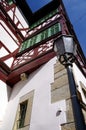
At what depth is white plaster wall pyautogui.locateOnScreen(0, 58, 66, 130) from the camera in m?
2.67

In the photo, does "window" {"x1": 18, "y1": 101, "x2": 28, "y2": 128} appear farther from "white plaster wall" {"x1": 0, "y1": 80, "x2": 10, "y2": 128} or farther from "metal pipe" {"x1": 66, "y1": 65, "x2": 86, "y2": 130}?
"metal pipe" {"x1": 66, "y1": 65, "x2": 86, "y2": 130}

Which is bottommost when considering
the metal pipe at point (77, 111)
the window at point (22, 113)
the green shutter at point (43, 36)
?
the window at point (22, 113)

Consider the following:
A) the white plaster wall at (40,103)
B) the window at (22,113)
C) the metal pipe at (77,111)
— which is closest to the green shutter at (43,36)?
the white plaster wall at (40,103)

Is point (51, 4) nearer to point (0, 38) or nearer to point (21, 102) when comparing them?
point (0, 38)

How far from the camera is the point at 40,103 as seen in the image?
3201 mm

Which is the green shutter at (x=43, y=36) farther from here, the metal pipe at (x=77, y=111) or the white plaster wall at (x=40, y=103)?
the metal pipe at (x=77, y=111)

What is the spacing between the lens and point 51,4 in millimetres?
10273

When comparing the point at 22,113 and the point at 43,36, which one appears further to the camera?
the point at 43,36

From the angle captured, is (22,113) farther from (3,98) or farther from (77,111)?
(77,111)

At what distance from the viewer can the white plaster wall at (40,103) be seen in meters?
2.67

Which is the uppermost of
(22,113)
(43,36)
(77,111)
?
(43,36)

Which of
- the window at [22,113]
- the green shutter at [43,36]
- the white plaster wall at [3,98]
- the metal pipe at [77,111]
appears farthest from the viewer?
the green shutter at [43,36]

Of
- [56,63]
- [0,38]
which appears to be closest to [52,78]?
[56,63]

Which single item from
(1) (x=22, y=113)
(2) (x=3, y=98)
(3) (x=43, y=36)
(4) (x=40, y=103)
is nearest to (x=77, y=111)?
(4) (x=40, y=103)
